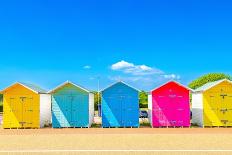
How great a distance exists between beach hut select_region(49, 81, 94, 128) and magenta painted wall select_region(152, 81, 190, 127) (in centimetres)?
540

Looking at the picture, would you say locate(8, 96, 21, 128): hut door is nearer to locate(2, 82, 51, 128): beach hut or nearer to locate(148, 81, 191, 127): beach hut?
locate(2, 82, 51, 128): beach hut

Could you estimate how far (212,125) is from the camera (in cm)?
2988

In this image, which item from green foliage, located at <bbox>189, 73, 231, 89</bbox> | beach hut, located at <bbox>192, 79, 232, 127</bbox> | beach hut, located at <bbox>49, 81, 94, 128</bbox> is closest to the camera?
beach hut, located at <bbox>192, 79, 232, 127</bbox>

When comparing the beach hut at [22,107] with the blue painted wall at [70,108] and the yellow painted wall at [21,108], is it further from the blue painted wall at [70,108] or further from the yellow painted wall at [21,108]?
the blue painted wall at [70,108]

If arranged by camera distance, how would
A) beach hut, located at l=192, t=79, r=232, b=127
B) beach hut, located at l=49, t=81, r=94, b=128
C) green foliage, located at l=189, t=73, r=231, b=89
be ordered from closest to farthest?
beach hut, located at l=192, t=79, r=232, b=127, beach hut, located at l=49, t=81, r=94, b=128, green foliage, located at l=189, t=73, r=231, b=89

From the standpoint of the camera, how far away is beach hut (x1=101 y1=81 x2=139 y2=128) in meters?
30.1

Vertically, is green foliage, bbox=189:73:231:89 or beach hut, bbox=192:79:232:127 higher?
green foliage, bbox=189:73:231:89

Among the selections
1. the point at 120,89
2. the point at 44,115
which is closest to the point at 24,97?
the point at 44,115

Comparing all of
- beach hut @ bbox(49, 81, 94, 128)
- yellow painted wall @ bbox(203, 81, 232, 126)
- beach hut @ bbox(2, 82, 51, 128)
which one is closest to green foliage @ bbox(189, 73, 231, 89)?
yellow painted wall @ bbox(203, 81, 232, 126)

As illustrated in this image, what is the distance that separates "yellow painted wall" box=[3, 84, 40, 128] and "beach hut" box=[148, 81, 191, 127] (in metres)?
9.25

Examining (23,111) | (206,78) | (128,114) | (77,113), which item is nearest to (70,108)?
(77,113)

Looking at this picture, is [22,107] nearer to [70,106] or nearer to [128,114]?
[70,106]

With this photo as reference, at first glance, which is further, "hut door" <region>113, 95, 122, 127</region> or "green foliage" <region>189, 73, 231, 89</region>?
"green foliage" <region>189, 73, 231, 89</region>

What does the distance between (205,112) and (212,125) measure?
1142 millimetres
